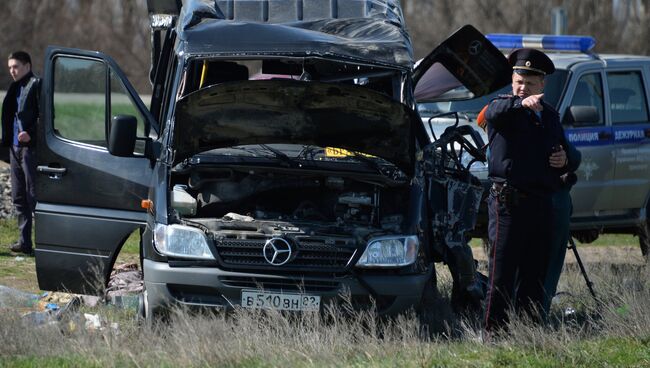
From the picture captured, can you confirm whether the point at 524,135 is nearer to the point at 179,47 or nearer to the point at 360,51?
the point at 360,51

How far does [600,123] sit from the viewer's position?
1198cm

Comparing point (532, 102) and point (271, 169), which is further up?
point (532, 102)

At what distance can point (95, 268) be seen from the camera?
26.8ft

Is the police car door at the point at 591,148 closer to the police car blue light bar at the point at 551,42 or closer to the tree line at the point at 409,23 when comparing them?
the police car blue light bar at the point at 551,42

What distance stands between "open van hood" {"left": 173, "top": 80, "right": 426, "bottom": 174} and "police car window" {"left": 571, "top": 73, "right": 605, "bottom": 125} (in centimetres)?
431

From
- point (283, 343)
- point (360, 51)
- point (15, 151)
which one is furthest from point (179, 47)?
point (15, 151)

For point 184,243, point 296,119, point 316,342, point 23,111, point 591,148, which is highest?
point 296,119

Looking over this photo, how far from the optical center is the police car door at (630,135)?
12109 millimetres

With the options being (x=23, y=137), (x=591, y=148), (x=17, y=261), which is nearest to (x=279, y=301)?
(x=17, y=261)

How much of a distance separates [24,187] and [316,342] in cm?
600

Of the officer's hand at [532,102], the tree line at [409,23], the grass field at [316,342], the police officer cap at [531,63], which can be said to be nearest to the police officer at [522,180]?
the police officer cap at [531,63]

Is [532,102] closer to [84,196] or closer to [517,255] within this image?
[517,255]

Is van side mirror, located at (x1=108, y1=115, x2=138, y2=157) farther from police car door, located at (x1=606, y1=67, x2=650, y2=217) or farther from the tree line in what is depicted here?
the tree line

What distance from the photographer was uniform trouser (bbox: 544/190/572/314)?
718cm
